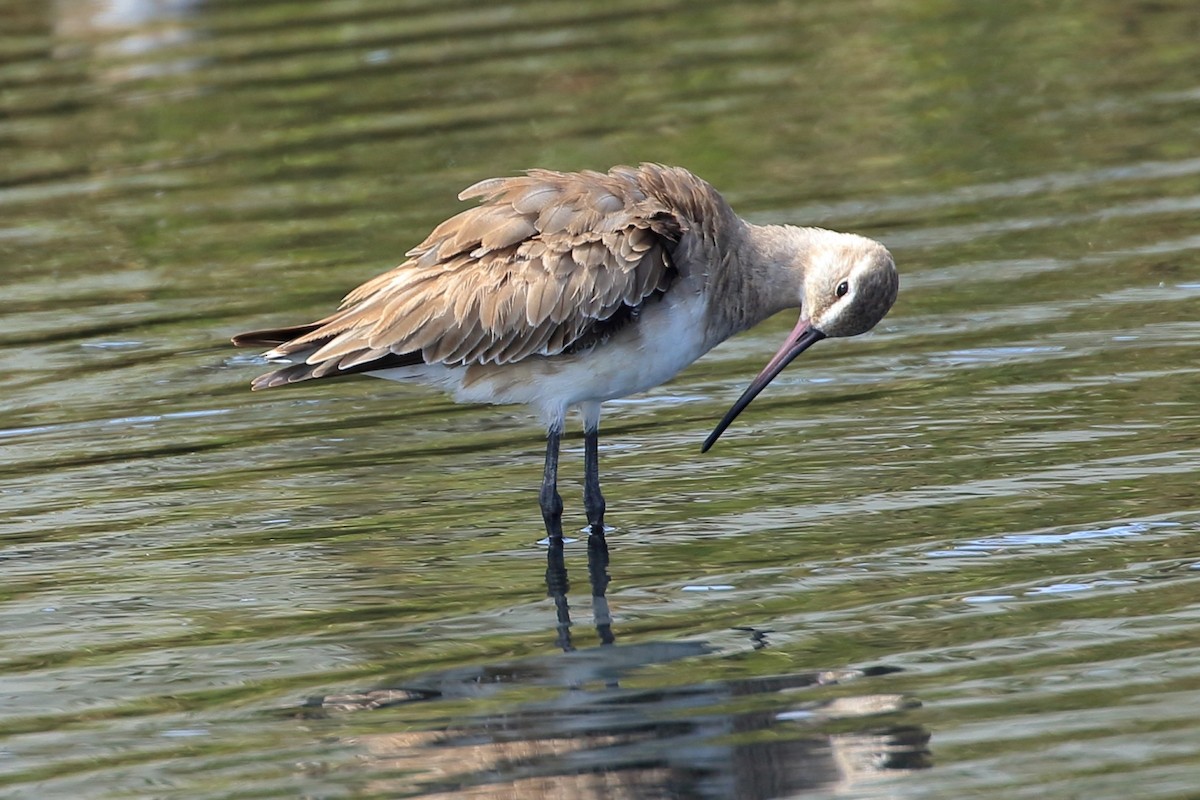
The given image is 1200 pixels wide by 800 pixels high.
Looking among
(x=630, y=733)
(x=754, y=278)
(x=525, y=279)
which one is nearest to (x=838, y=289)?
(x=754, y=278)

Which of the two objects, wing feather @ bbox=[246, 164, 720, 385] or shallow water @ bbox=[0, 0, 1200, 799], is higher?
wing feather @ bbox=[246, 164, 720, 385]

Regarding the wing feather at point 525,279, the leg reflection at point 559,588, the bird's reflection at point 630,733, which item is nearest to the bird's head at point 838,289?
the wing feather at point 525,279

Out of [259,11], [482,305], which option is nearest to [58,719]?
[482,305]

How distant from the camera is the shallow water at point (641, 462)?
6664 mm

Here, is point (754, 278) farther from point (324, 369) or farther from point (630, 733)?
point (630, 733)

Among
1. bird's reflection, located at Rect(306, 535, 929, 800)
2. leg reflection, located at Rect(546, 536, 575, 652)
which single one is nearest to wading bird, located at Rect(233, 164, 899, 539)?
leg reflection, located at Rect(546, 536, 575, 652)

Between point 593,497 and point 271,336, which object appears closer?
point 593,497

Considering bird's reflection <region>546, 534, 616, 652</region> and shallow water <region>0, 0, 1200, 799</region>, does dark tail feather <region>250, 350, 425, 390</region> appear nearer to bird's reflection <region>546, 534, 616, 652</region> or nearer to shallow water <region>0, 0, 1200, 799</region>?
shallow water <region>0, 0, 1200, 799</region>

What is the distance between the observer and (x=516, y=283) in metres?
8.95

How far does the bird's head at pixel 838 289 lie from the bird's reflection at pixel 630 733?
2.03m

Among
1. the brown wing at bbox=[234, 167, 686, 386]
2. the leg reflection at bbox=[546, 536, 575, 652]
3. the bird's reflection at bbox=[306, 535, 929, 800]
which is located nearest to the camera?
the bird's reflection at bbox=[306, 535, 929, 800]

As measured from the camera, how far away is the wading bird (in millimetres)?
8812

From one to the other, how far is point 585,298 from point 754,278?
0.86 m

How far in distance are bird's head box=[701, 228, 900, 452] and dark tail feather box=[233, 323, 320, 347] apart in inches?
75.6
